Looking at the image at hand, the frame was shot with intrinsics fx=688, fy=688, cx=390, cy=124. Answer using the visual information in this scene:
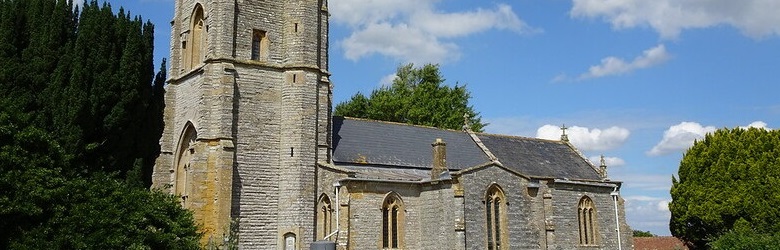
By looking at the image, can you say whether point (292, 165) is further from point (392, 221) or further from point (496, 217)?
point (496, 217)

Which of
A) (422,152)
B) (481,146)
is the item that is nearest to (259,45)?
(422,152)

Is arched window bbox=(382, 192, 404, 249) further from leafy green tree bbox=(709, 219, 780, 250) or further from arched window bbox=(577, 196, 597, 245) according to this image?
leafy green tree bbox=(709, 219, 780, 250)

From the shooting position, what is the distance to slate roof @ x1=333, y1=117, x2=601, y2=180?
3068 centimetres

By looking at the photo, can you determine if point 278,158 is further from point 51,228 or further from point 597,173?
point 597,173

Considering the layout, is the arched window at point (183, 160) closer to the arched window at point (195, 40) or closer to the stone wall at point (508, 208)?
the arched window at point (195, 40)

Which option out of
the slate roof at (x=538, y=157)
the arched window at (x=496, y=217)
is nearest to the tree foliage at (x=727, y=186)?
the slate roof at (x=538, y=157)

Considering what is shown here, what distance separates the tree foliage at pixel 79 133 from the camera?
747 inches

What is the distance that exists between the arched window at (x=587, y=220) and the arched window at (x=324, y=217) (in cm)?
1372

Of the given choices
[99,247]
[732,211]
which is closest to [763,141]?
[732,211]

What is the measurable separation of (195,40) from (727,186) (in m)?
28.1

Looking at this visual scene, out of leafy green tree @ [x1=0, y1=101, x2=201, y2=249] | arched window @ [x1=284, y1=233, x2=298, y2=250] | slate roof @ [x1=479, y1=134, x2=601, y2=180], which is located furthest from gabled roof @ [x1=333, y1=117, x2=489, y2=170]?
leafy green tree @ [x1=0, y1=101, x2=201, y2=249]

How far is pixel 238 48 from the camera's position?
90.8 ft

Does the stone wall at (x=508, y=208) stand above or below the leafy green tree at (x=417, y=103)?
below

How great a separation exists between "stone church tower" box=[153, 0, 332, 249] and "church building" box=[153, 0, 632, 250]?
0.04 m
